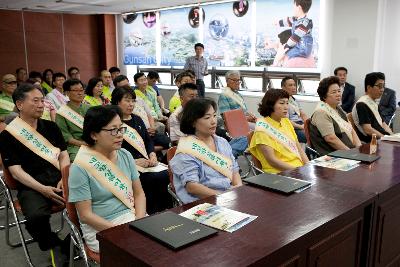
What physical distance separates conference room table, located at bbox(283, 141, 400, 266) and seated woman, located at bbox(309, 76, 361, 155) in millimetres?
767

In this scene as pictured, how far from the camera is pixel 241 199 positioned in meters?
1.68

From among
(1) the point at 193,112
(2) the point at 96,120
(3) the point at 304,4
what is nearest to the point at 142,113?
(1) the point at 193,112

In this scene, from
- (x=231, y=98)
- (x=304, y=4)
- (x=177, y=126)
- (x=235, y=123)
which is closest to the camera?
(x=177, y=126)

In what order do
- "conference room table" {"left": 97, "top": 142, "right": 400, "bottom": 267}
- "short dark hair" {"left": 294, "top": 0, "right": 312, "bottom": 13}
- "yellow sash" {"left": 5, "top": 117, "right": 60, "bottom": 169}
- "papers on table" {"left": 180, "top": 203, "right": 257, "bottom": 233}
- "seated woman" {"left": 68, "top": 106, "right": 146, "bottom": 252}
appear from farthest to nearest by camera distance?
"short dark hair" {"left": 294, "top": 0, "right": 312, "bottom": 13}, "yellow sash" {"left": 5, "top": 117, "right": 60, "bottom": 169}, "seated woman" {"left": 68, "top": 106, "right": 146, "bottom": 252}, "papers on table" {"left": 180, "top": 203, "right": 257, "bottom": 233}, "conference room table" {"left": 97, "top": 142, "right": 400, "bottom": 267}

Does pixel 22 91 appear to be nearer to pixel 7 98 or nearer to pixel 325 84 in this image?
pixel 7 98

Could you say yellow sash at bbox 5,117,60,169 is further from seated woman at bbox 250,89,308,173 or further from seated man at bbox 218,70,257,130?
seated man at bbox 218,70,257,130

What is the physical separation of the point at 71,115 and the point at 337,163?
88.2 inches

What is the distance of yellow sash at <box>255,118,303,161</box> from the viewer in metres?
2.59

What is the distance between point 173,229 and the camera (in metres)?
1.33

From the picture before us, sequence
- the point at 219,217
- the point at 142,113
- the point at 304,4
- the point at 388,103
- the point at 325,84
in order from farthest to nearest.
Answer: the point at 304,4, the point at 388,103, the point at 142,113, the point at 325,84, the point at 219,217

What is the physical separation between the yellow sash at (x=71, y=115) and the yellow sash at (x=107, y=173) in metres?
1.55

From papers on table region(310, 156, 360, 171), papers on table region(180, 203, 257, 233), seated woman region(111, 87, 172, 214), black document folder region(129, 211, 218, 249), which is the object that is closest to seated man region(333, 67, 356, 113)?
papers on table region(310, 156, 360, 171)

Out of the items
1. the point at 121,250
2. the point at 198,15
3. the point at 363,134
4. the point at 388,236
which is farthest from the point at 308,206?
the point at 198,15

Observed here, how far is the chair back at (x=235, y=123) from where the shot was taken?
12.5ft
